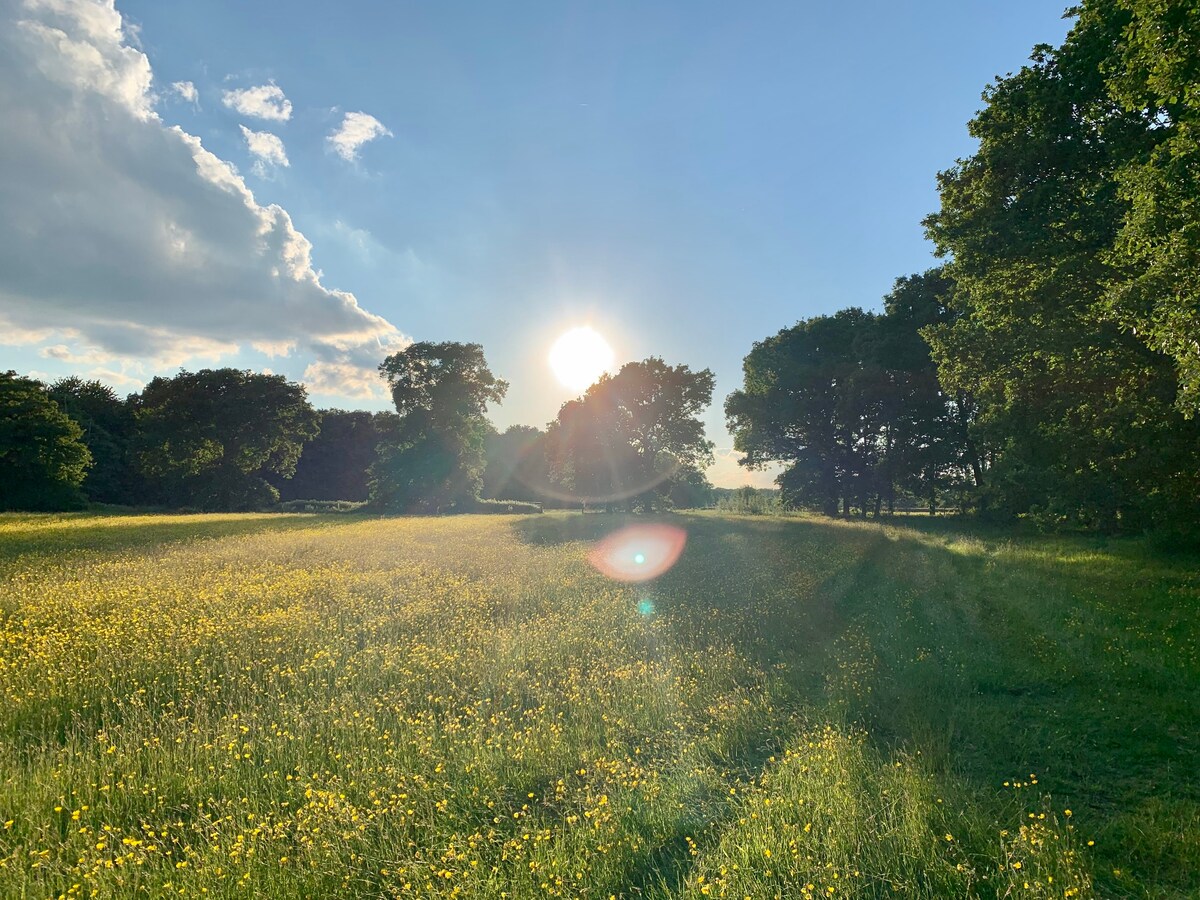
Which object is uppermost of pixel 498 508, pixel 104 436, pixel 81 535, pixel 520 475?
pixel 104 436

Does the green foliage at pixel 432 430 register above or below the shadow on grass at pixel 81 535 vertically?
above

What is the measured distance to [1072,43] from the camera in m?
15.3

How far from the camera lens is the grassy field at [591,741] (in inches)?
165

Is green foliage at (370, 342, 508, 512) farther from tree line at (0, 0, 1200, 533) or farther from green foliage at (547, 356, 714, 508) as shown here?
green foliage at (547, 356, 714, 508)

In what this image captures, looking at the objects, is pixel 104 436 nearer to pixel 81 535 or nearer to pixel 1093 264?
pixel 81 535

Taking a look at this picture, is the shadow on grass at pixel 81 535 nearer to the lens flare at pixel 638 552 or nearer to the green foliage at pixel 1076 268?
Result: the lens flare at pixel 638 552

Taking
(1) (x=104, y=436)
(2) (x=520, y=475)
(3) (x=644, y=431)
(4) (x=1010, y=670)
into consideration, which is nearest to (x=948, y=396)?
(3) (x=644, y=431)

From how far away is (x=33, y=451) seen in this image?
43188 millimetres

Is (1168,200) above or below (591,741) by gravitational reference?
above

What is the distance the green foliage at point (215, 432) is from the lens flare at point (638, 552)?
148ft

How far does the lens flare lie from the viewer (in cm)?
1944

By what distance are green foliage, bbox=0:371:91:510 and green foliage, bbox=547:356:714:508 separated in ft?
140

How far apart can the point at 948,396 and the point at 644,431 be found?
26.7m

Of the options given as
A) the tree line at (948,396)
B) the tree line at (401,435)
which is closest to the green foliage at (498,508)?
the tree line at (401,435)
